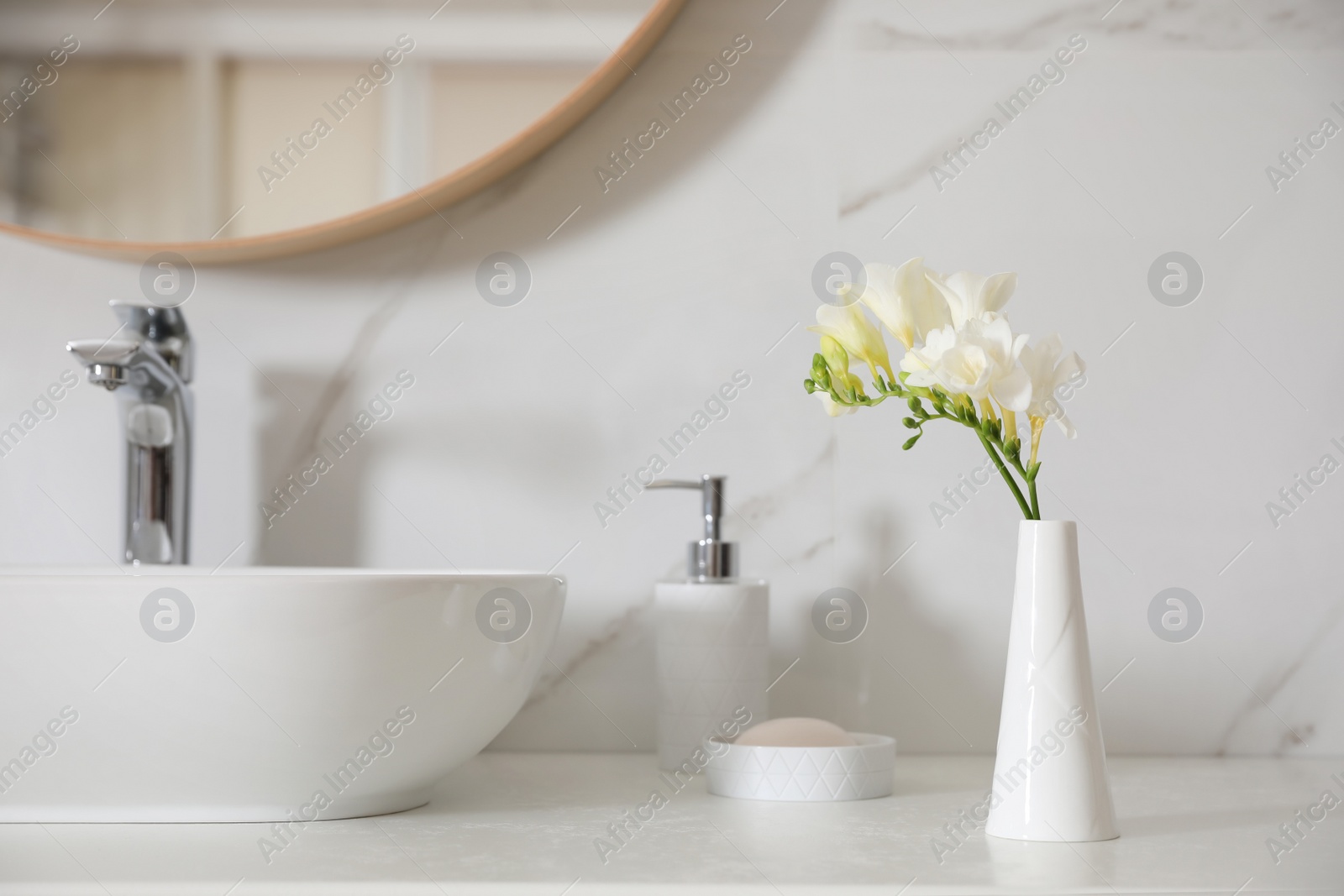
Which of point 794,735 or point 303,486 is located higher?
point 303,486

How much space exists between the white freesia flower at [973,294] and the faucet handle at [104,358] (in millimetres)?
574

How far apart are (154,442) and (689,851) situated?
536 mm

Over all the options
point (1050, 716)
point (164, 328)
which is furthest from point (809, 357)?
point (164, 328)

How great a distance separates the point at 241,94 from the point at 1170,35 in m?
Result: 0.77

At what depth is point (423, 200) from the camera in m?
0.86

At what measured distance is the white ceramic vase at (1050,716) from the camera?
543 millimetres

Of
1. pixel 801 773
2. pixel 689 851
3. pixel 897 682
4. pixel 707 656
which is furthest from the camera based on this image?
pixel 897 682

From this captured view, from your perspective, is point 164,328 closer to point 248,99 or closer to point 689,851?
point 248,99

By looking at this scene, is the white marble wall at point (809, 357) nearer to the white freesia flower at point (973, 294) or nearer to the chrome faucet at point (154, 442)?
the chrome faucet at point (154, 442)

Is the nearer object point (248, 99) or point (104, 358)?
point (104, 358)

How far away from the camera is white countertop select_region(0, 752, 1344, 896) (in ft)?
1.49

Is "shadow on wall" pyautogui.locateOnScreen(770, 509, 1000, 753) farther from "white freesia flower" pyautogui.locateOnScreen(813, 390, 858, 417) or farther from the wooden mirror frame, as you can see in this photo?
the wooden mirror frame

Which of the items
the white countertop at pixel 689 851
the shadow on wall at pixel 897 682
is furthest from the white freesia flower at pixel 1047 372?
the shadow on wall at pixel 897 682

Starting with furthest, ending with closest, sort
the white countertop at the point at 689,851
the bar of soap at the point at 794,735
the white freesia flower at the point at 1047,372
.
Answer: the bar of soap at the point at 794,735, the white freesia flower at the point at 1047,372, the white countertop at the point at 689,851
